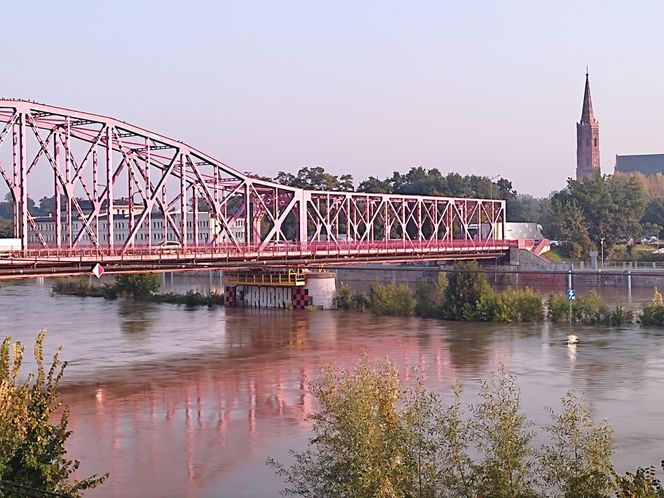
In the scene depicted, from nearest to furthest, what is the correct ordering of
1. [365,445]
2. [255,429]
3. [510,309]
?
[365,445] < [255,429] < [510,309]

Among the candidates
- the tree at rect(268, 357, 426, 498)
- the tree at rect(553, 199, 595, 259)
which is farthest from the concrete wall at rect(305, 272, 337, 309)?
the tree at rect(268, 357, 426, 498)

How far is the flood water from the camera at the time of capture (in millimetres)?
24250

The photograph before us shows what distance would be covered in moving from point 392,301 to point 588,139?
125 meters

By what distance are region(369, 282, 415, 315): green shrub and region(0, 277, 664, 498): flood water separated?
1507 mm

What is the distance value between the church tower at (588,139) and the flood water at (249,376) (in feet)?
405

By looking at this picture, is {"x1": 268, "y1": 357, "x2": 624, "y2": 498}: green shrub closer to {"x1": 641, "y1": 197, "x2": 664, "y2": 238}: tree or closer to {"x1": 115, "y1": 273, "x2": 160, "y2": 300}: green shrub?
{"x1": 115, "y1": 273, "x2": 160, "y2": 300}: green shrub

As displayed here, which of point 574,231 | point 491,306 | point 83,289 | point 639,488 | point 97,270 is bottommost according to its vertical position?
point 491,306

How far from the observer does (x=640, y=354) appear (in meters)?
41.2

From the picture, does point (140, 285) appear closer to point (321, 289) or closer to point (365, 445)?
point (321, 289)

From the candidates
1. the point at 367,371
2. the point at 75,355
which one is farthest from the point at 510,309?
the point at 367,371

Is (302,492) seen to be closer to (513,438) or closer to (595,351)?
(513,438)

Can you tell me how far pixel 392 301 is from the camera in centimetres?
6272

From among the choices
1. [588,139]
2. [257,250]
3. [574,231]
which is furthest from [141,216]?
[588,139]

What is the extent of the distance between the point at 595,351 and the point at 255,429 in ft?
65.6
